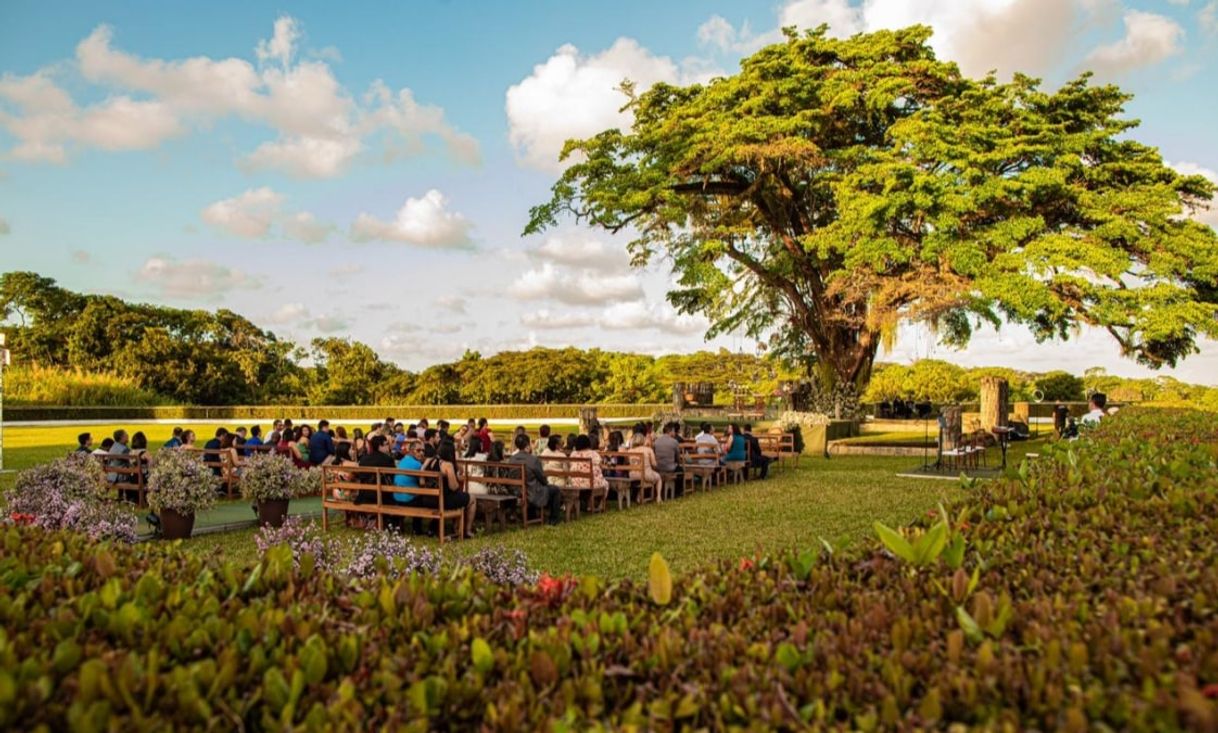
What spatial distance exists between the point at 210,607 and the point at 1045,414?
38.6 meters

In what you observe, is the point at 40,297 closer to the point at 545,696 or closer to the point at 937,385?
the point at 937,385

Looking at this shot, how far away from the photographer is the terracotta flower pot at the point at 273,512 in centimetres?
1019

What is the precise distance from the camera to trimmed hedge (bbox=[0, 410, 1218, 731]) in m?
1.82

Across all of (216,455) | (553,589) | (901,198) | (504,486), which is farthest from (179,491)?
(901,198)

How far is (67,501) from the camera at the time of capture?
8.39 meters

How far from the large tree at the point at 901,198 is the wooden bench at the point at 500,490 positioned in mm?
15138

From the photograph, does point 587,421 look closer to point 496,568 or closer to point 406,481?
point 406,481

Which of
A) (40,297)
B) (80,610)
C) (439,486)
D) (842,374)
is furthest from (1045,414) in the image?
(40,297)

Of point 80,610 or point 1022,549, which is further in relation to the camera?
point 1022,549

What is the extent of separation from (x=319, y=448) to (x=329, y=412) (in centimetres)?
3643

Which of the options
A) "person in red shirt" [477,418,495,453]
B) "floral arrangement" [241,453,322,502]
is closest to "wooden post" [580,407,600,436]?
"person in red shirt" [477,418,495,453]

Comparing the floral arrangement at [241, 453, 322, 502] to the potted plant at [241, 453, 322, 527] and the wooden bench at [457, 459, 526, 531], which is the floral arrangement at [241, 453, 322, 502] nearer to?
the potted plant at [241, 453, 322, 527]

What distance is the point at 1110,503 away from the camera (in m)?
3.92

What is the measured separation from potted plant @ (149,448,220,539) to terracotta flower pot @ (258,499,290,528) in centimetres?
75
